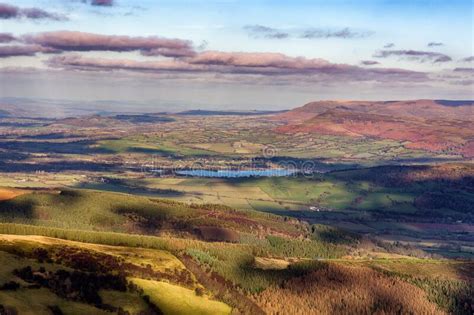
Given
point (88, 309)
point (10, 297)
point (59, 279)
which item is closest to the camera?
point (10, 297)

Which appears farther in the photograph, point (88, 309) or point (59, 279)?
point (59, 279)

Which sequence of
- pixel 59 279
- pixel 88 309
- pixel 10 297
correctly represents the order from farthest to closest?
pixel 59 279, pixel 88 309, pixel 10 297

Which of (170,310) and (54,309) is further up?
(54,309)

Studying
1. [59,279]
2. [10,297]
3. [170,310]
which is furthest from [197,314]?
[10,297]

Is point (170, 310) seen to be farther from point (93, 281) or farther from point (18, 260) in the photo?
point (18, 260)

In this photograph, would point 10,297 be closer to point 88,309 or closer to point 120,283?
point 88,309

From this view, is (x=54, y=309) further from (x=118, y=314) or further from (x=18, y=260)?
(x=18, y=260)

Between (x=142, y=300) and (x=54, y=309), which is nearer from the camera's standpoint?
(x=54, y=309)

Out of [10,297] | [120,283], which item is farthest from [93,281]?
[10,297]
